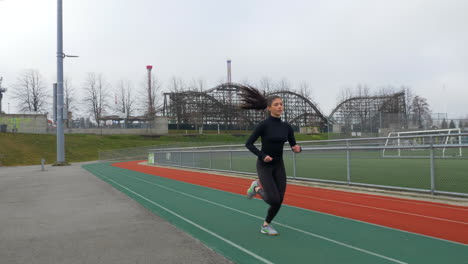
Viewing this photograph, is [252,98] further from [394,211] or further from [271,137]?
[394,211]

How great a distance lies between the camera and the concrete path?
457cm

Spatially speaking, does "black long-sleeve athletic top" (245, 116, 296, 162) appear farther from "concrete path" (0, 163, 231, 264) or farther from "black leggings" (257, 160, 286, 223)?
"concrete path" (0, 163, 231, 264)

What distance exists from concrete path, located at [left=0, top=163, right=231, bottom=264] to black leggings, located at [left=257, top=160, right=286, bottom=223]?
113cm

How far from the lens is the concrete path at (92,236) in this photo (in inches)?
180

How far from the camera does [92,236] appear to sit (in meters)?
5.73

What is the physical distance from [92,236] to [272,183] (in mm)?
2968

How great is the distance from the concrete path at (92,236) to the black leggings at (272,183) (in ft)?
3.72

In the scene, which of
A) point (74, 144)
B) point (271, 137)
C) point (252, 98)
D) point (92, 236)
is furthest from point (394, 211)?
point (74, 144)

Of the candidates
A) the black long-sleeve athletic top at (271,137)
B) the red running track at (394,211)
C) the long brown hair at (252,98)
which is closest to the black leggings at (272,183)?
the black long-sleeve athletic top at (271,137)

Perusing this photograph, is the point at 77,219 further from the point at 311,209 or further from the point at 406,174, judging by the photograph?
the point at 406,174

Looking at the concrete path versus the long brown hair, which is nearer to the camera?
the concrete path

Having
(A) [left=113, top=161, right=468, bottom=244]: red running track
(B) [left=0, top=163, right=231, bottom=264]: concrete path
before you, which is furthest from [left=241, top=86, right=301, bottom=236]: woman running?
(A) [left=113, top=161, right=468, bottom=244]: red running track

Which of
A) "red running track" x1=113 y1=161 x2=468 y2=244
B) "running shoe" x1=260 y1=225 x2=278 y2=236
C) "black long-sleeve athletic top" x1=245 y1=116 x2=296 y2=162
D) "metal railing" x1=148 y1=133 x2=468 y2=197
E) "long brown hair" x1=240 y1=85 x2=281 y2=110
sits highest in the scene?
"long brown hair" x1=240 y1=85 x2=281 y2=110

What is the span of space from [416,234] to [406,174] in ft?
21.8
